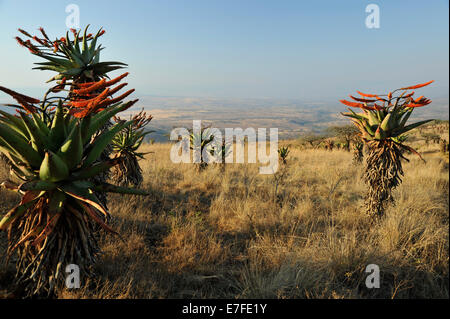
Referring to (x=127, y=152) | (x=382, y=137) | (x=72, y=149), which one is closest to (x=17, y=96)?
(x=72, y=149)

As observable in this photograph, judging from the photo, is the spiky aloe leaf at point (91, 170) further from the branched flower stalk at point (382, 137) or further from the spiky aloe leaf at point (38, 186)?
the branched flower stalk at point (382, 137)

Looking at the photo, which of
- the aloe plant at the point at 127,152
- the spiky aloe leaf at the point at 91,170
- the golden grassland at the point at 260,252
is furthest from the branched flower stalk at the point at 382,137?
the aloe plant at the point at 127,152

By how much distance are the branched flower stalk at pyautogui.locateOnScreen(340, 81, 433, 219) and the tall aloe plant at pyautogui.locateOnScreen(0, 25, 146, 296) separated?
354 centimetres

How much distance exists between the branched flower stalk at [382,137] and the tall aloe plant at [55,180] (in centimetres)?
354

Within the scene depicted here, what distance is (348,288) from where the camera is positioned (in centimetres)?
294

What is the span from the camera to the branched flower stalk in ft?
12.5

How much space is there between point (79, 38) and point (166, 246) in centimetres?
347

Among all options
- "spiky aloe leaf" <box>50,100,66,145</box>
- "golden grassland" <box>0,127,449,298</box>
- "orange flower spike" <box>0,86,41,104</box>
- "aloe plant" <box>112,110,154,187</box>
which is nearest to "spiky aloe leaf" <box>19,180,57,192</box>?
"spiky aloe leaf" <box>50,100,66,145</box>

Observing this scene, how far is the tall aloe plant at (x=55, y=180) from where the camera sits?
1.67 m

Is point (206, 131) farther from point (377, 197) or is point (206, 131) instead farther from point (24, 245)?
Result: point (24, 245)

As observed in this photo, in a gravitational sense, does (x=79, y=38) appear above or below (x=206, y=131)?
above
